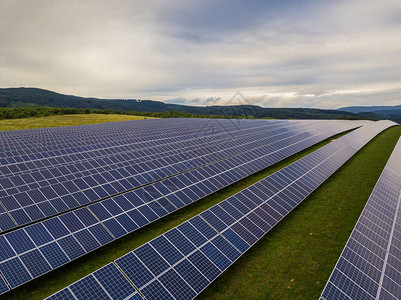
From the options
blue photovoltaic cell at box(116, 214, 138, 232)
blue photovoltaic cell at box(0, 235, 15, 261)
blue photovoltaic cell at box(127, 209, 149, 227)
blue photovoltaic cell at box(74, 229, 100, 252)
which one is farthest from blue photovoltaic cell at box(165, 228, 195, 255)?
blue photovoltaic cell at box(0, 235, 15, 261)

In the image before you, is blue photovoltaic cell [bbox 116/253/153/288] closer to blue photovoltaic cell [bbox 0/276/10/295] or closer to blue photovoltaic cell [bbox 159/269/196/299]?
blue photovoltaic cell [bbox 159/269/196/299]

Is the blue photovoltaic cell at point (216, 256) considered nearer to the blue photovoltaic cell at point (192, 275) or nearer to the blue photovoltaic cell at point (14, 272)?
the blue photovoltaic cell at point (192, 275)

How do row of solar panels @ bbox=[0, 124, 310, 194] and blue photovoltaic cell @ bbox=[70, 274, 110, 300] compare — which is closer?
blue photovoltaic cell @ bbox=[70, 274, 110, 300]

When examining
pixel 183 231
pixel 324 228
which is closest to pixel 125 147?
pixel 183 231

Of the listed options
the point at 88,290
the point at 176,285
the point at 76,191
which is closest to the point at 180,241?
the point at 176,285

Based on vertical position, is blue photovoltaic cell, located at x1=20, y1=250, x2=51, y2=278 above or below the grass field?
below

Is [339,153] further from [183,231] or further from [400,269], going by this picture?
[183,231]
